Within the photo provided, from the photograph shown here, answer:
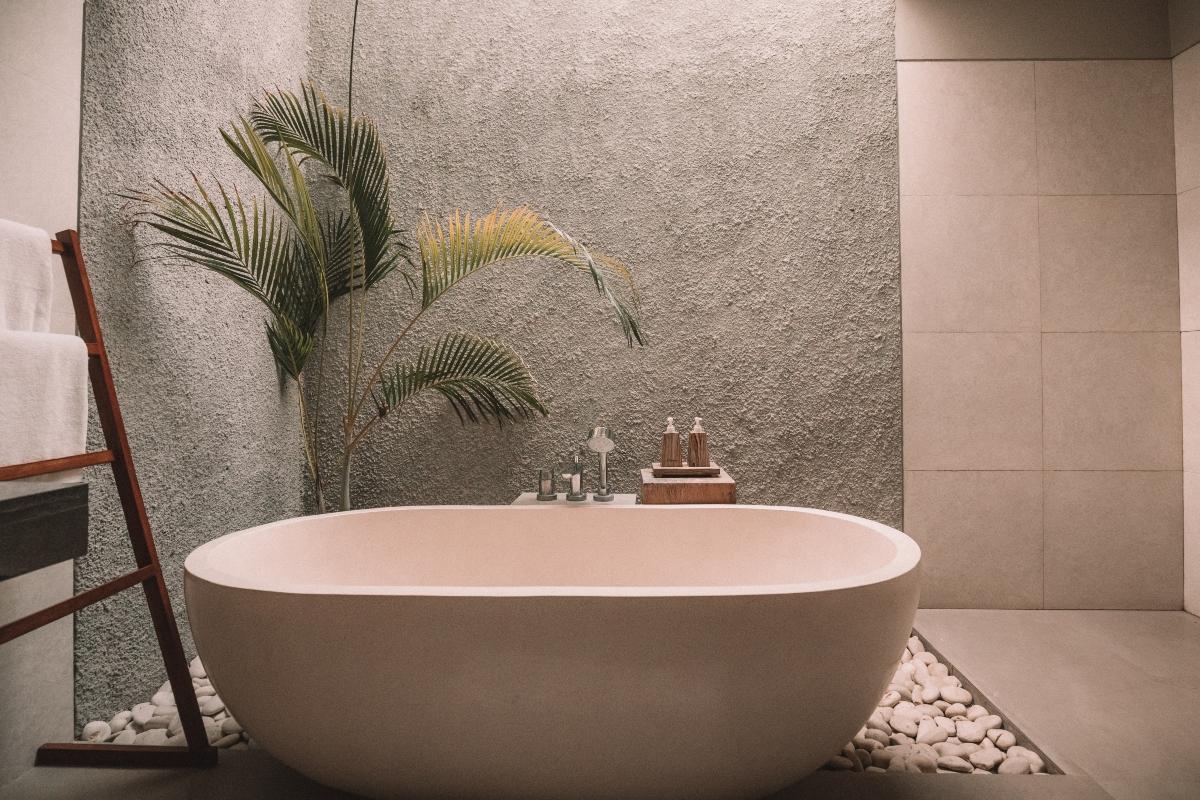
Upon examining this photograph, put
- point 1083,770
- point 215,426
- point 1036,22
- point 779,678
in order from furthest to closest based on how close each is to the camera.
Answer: point 1036,22, point 215,426, point 1083,770, point 779,678

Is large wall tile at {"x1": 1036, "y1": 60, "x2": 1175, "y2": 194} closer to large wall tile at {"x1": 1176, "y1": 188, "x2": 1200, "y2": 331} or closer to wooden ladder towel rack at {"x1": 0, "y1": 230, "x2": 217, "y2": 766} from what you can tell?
large wall tile at {"x1": 1176, "y1": 188, "x2": 1200, "y2": 331}

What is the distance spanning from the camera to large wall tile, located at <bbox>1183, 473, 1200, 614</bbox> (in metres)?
2.33

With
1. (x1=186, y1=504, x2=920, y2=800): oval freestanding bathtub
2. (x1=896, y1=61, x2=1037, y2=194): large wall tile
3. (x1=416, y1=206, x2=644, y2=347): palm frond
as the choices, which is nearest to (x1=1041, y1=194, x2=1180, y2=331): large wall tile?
(x1=896, y1=61, x2=1037, y2=194): large wall tile

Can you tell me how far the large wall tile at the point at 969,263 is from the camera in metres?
2.43

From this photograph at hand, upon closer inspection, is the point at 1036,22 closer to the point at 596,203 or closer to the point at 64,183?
the point at 596,203

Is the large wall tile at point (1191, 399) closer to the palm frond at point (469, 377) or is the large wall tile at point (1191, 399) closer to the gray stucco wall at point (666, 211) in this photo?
the gray stucco wall at point (666, 211)

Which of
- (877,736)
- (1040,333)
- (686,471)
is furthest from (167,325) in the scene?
(1040,333)

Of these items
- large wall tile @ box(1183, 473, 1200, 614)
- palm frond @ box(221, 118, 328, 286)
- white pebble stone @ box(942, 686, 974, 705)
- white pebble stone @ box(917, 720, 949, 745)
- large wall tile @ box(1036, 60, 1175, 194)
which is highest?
large wall tile @ box(1036, 60, 1175, 194)

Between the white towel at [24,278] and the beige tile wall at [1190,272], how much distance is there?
10.4 feet

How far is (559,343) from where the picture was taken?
2502 mm

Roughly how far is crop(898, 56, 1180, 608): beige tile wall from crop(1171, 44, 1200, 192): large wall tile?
1.3 inches

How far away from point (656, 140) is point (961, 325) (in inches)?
50.2

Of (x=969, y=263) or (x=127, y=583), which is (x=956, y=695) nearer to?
(x=969, y=263)

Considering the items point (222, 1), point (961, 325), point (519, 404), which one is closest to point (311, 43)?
point (222, 1)
